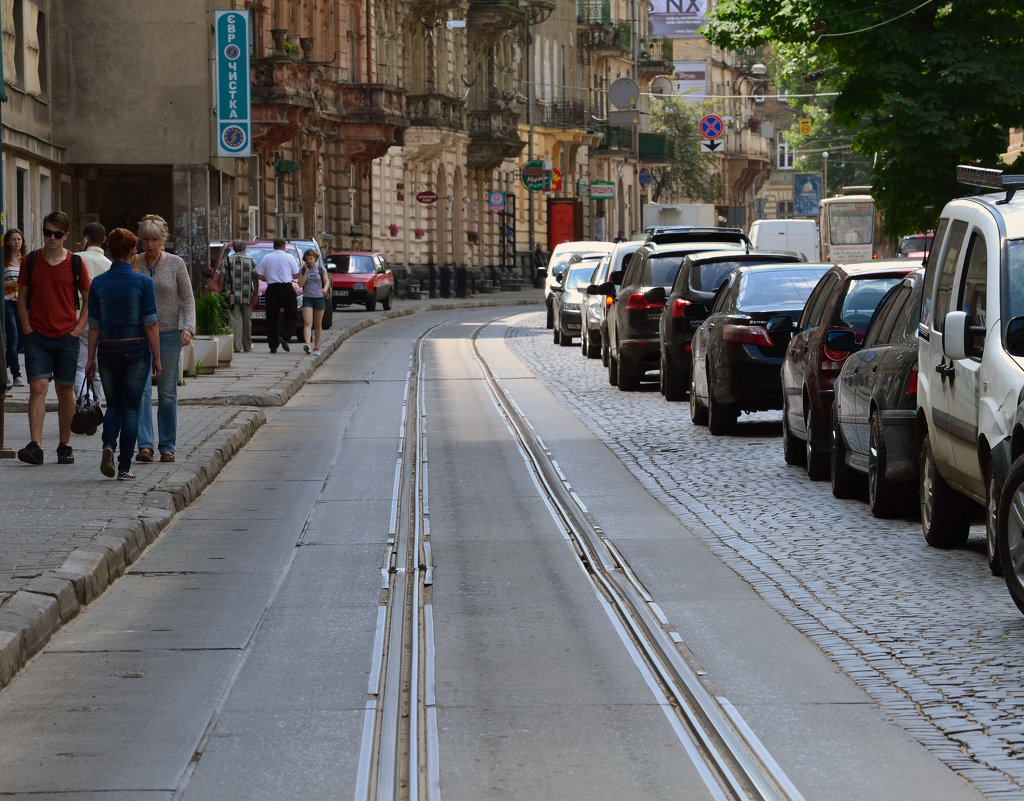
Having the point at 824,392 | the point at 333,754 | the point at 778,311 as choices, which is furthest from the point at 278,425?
the point at 333,754

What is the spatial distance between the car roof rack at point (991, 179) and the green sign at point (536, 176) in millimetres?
65290

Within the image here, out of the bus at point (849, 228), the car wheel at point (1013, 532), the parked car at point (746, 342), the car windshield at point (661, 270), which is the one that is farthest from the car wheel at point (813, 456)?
the bus at point (849, 228)

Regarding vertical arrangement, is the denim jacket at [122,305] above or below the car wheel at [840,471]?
above

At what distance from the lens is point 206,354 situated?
84.2 ft

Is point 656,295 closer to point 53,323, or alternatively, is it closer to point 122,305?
point 53,323

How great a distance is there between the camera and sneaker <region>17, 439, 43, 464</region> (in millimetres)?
14320

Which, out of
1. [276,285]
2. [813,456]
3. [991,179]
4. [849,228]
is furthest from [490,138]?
[991,179]

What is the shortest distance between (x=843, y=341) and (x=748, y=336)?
3.45m

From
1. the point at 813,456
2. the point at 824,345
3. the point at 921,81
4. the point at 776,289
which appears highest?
the point at 921,81

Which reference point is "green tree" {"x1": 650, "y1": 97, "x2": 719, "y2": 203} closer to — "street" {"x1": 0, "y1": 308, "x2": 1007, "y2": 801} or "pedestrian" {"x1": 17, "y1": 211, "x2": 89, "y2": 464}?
"pedestrian" {"x1": 17, "y1": 211, "x2": 89, "y2": 464}

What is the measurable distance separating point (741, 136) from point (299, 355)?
9533 cm

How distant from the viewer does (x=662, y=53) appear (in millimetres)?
102750

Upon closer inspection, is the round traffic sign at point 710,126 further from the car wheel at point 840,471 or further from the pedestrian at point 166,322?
the car wheel at point 840,471

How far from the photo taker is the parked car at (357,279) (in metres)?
53.2
